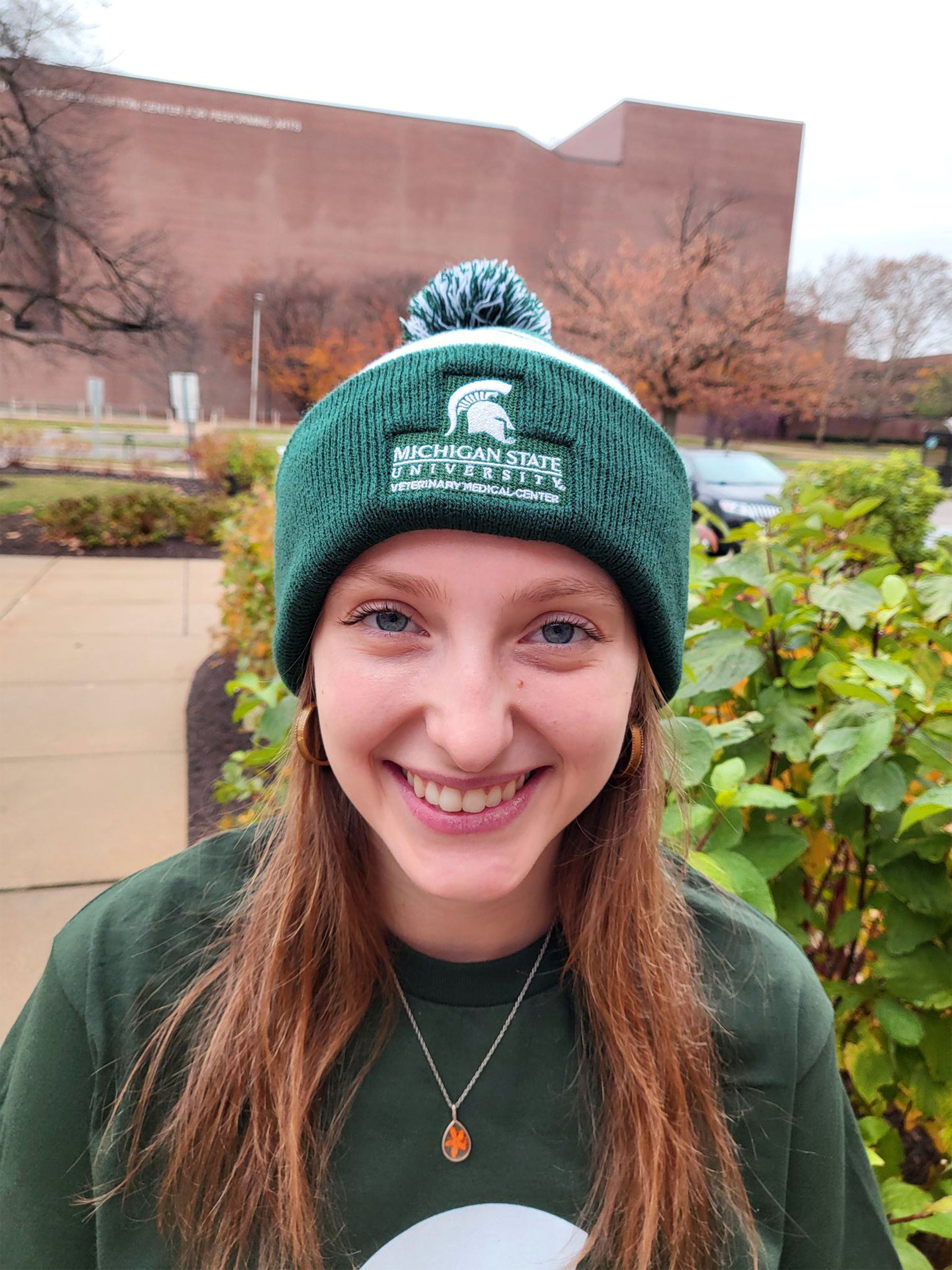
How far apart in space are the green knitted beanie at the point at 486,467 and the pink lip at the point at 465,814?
0.83 ft

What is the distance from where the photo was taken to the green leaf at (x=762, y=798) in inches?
54.7

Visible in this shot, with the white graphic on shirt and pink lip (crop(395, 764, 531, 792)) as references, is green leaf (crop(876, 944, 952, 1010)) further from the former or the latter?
pink lip (crop(395, 764, 531, 792))

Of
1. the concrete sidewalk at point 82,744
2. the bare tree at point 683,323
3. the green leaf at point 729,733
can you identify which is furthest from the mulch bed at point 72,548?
the bare tree at point 683,323

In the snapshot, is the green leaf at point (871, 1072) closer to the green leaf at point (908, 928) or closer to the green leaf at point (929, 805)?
the green leaf at point (908, 928)

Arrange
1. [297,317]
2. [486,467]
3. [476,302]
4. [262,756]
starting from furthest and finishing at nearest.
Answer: [297,317] → [262,756] → [476,302] → [486,467]

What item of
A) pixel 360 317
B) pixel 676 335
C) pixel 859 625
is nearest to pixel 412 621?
pixel 859 625

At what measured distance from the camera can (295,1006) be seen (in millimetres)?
1141

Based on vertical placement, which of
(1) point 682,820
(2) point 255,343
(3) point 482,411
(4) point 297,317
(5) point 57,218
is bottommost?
(1) point 682,820

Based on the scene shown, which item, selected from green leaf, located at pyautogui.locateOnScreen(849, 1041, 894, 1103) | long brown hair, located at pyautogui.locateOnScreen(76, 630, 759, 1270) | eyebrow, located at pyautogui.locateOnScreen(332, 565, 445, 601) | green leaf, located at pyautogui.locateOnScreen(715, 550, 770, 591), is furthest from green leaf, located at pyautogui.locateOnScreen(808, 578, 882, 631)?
eyebrow, located at pyautogui.locateOnScreen(332, 565, 445, 601)

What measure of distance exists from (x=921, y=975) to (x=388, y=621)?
1095 mm

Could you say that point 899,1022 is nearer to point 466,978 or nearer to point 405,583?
point 466,978

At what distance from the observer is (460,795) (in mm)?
1031

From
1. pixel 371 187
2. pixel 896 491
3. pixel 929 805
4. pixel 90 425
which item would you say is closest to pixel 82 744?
pixel 929 805

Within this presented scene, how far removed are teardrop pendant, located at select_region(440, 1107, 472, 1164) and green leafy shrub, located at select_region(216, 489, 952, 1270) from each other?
0.51 metres
